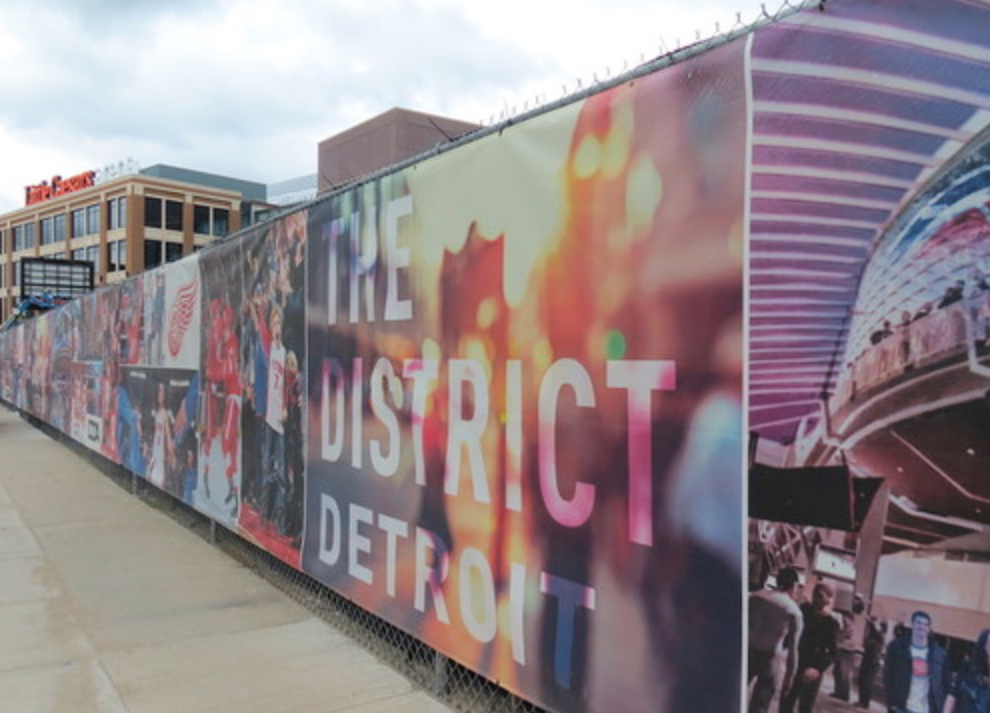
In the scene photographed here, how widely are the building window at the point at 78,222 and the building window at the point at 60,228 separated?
1.85 metres

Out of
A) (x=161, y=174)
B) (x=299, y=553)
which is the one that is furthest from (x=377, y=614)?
(x=161, y=174)

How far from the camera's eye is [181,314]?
25.0ft

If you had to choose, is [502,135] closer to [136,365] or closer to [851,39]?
[851,39]

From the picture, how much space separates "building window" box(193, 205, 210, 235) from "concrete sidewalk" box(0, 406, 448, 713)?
65.2m

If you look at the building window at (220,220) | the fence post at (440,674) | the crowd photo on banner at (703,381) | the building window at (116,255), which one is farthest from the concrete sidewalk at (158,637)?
the building window at (220,220)

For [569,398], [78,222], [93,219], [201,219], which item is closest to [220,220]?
[201,219]

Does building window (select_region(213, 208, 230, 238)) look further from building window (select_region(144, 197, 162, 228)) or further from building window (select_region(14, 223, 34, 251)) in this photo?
building window (select_region(14, 223, 34, 251))

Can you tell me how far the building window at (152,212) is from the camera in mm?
64188

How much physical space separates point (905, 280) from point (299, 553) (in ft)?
13.2

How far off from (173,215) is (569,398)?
69680 mm

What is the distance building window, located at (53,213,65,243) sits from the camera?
7141 centimetres

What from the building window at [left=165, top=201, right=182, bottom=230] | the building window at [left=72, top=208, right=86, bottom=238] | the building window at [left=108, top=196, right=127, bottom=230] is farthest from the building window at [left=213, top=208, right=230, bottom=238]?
the building window at [left=72, top=208, right=86, bottom=238]

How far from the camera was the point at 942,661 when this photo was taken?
182 cm

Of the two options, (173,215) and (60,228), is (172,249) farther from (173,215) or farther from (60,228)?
(60,228)
